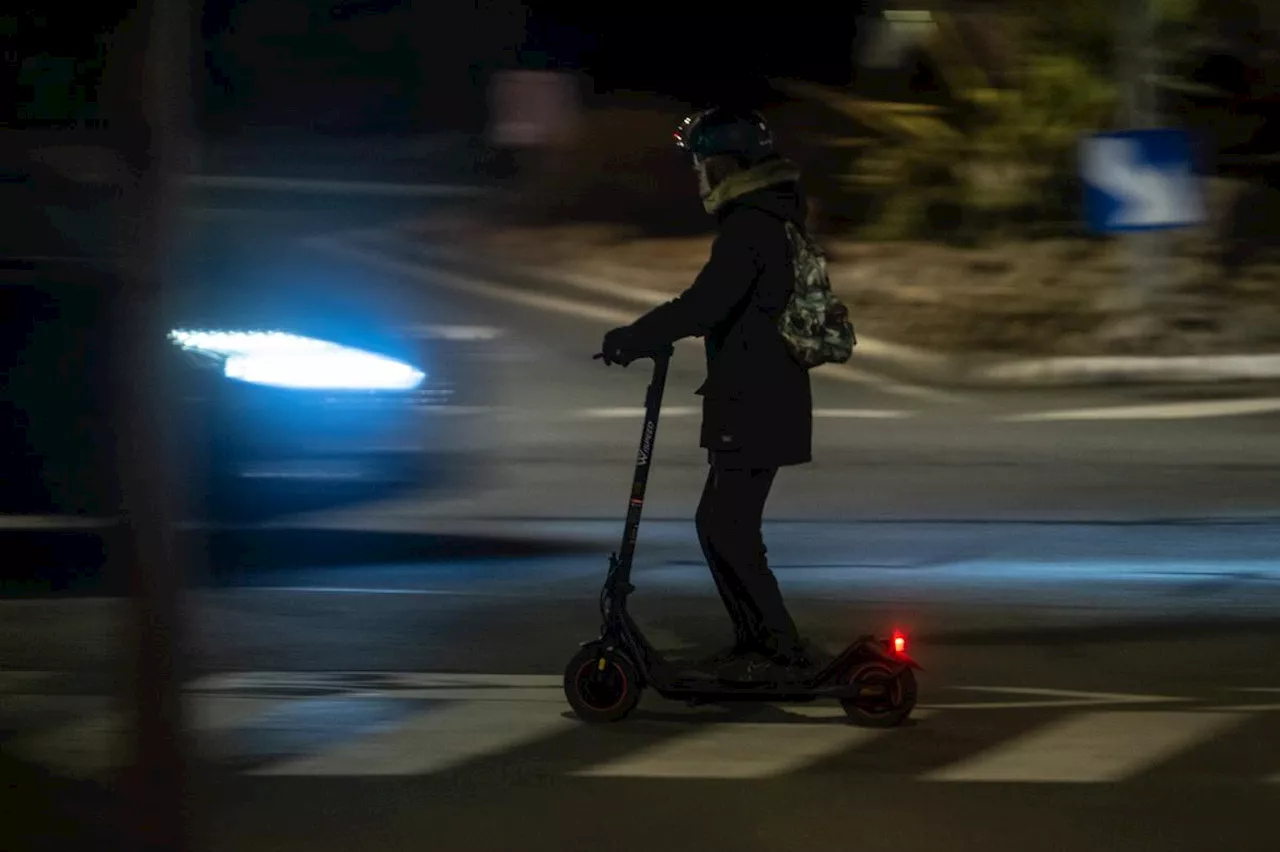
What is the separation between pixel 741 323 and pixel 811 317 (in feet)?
0.69

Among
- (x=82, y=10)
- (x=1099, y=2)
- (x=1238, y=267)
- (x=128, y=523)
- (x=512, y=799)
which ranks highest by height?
(x=1099, y=2)

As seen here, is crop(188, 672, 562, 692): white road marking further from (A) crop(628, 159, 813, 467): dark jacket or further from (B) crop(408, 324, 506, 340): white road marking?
(B) crop(408, 324, 506, 340): white road marking

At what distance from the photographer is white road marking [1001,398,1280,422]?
15.6m

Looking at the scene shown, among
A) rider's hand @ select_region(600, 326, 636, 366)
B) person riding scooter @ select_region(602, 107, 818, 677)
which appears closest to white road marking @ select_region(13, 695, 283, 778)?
rider's hand @ select_region(600, 326, 636, 366)

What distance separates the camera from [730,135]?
20.6 ft

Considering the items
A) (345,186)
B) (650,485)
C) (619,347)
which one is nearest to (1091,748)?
(619,347)

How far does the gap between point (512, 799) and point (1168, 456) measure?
8862 mm

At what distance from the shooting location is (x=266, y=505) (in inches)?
404

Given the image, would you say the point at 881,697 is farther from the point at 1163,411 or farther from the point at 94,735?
the point at 1163,411

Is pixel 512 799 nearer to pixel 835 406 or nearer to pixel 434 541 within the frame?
pixel 434 541

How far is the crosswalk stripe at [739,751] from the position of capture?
604 cm

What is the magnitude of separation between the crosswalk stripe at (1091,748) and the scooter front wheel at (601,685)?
3.32ft

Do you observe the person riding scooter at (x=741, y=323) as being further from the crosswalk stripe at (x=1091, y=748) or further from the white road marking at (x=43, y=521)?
the white road marking at (x=43, y=521)

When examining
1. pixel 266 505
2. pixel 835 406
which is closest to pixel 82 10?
pixel 266 505
